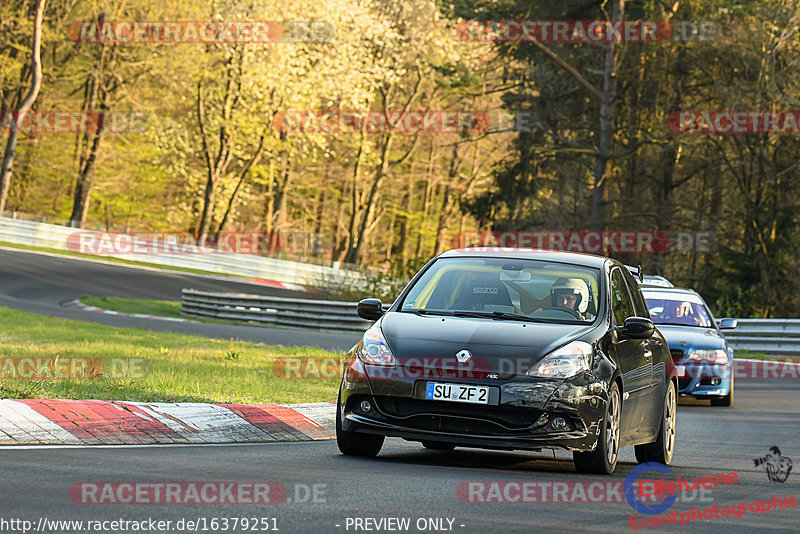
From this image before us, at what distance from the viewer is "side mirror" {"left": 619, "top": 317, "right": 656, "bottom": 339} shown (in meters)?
9.44

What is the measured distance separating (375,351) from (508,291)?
132 centimetres

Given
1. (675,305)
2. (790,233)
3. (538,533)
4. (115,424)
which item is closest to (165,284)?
(790,233)

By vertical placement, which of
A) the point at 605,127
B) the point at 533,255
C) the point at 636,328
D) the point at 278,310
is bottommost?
the point at 278,310

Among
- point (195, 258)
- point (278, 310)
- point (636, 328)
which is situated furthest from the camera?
point (195, 258)

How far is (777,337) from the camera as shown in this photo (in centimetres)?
2903

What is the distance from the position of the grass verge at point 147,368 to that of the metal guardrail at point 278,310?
31.7 feet

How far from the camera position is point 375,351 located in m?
8.84

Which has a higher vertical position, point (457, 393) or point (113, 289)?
point (457, 393)

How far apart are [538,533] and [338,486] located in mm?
1579

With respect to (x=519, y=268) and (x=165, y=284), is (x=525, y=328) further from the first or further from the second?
(x=165, y=284)

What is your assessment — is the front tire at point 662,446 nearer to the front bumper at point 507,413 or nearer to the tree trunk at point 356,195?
the front bumper at point 507,413

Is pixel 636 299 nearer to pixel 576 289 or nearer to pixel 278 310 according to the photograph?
pixel 576 289

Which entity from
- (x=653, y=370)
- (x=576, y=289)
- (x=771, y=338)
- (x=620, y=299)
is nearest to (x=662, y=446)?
(x=653, y=370)

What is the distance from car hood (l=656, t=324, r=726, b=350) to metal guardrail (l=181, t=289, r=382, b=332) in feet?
48.2
